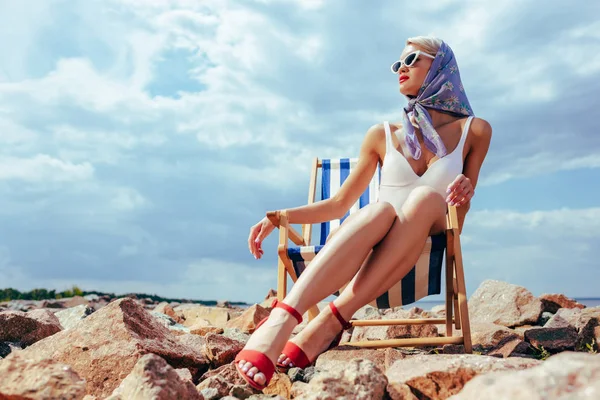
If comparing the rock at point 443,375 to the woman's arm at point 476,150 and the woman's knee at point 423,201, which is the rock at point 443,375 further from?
the woman's arm at point 476,150

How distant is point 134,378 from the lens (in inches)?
75.4

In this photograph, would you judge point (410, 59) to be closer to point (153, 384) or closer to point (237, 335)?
point (237, 335)

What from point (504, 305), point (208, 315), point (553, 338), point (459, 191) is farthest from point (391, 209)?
point (208, 315)

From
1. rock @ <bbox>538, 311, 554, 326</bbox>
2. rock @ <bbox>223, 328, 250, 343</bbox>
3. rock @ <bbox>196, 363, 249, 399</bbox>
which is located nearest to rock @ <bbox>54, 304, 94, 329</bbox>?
rock @ <bbox>223, 328, 250, 343</bbox>

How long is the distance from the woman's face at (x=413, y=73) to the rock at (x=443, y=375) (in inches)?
76.7

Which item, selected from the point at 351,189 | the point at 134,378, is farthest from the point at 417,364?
the point at 351,189

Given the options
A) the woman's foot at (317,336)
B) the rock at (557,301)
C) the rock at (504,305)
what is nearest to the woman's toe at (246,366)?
the woman's foot at (317,336)

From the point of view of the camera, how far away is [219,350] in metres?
2.89

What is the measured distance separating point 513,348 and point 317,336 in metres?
1.34

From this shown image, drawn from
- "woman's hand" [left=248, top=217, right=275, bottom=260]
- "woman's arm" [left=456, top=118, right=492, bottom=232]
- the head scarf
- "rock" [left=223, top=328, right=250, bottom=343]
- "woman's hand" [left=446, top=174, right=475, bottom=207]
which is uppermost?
the head scarf

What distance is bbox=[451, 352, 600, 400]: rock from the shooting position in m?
1.30

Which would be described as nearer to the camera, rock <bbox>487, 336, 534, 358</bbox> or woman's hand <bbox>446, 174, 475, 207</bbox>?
woman's hand <bbox>446, 174, 475, 207</bbox>

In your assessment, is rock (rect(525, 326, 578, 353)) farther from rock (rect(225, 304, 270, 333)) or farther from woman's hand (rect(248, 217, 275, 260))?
rock (rect(225, 304, 270, 333))

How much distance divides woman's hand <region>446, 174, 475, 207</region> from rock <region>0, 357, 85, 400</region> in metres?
1.93
